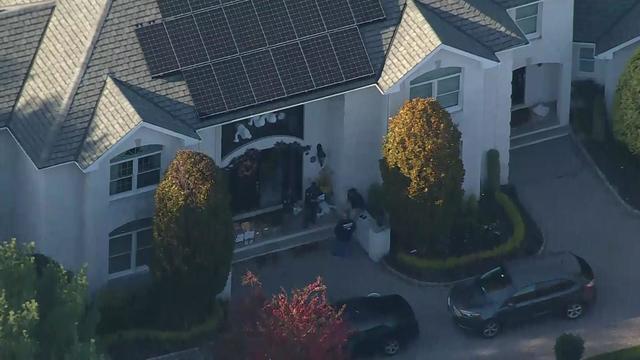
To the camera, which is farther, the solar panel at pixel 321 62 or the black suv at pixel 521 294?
the solar panel at pixel 321 62

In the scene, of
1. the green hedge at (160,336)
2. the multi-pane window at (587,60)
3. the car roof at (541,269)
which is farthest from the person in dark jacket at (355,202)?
the multi-pane window at (587,60)

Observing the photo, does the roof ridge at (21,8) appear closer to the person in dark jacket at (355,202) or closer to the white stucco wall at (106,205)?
the white stucco wall at (106,205)

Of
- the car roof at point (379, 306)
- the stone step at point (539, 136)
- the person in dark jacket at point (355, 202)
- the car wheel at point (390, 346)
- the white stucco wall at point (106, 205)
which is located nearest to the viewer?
the white stucco wall at point (106, 205)

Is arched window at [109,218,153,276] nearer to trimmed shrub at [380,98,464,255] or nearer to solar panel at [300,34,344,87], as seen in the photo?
solar panel at [300,34,344,87]

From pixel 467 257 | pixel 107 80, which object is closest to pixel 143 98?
pixel 107 80

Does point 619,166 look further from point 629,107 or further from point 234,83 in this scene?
point 234,83

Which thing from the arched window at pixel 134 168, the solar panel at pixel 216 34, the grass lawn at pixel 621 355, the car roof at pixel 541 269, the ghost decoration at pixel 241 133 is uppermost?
the solar panel at pixel 216 34

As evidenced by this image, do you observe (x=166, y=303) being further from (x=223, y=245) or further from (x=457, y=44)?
(x=457, y=44)
